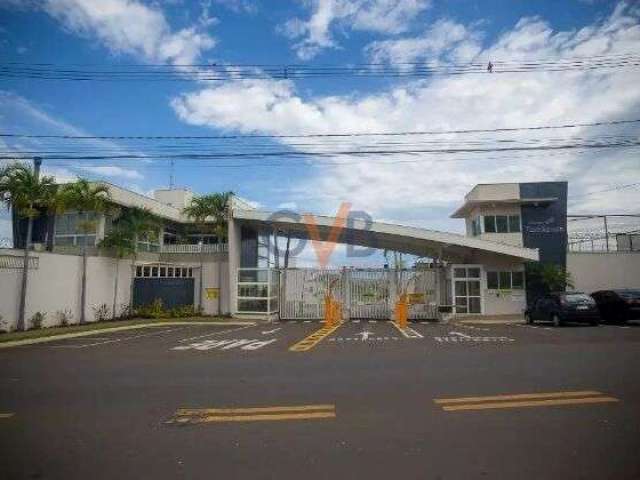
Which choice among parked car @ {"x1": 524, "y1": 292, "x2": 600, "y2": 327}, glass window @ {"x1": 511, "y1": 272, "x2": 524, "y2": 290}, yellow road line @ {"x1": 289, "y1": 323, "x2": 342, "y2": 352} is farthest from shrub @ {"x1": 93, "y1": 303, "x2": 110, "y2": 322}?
glass window @ {"x1": 511, "y1": 272, "x2": 524, "y2": 290}

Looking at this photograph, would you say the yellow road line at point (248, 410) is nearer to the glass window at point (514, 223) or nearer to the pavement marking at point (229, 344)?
the pavement marking at point (229, 344)

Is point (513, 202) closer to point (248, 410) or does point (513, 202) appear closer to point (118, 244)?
point (118, 244)

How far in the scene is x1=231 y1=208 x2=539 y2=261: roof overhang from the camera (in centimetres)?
2597

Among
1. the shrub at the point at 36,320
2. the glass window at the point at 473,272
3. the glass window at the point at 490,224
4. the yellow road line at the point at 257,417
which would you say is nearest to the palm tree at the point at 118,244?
the shrub at the point at 36,320

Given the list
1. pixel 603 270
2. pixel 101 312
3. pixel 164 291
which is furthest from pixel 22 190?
pixel 603 270

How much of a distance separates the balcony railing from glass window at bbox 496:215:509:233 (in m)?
17.5

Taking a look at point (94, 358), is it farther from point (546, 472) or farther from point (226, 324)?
point (226, 324)

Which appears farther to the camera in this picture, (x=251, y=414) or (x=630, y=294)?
(x=630, y=294)

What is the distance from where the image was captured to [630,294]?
22.2 meters

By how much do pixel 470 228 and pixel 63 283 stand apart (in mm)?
26306

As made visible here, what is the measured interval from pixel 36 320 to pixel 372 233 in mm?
17571

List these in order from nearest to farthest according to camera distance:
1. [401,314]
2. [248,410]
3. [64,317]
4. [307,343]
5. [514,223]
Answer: [248,410] < [307,343] < [64,317] < [401,314] < [514,223]

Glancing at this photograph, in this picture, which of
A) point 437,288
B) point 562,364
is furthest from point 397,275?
point 562,364

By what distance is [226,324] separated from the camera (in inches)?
985
